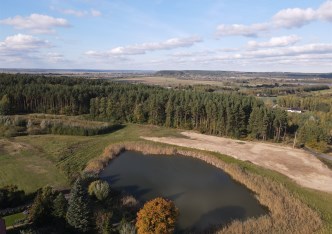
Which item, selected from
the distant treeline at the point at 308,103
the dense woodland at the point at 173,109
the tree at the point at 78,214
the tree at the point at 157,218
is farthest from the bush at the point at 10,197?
the distant treeline at the point at 308,103

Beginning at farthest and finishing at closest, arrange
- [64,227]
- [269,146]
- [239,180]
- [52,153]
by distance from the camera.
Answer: [269,146] → [52,153] → [239,180] → [64,227]

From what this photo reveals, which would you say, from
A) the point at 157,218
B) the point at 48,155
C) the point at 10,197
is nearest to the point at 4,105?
the point at 48,155

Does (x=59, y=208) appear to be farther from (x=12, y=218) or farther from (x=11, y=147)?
(x=11, y=147)

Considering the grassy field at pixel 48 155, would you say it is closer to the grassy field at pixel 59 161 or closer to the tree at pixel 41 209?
the grassy field at pixel 59 161

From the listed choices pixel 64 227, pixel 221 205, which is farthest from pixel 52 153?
pixel 221 205

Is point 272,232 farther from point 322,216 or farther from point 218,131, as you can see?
point 218,131

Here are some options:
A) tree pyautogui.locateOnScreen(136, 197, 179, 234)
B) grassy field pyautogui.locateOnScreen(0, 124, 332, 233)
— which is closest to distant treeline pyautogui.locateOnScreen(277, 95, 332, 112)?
grassy field pyautogui.locateOnScreen(0, 124, 332, 233)
